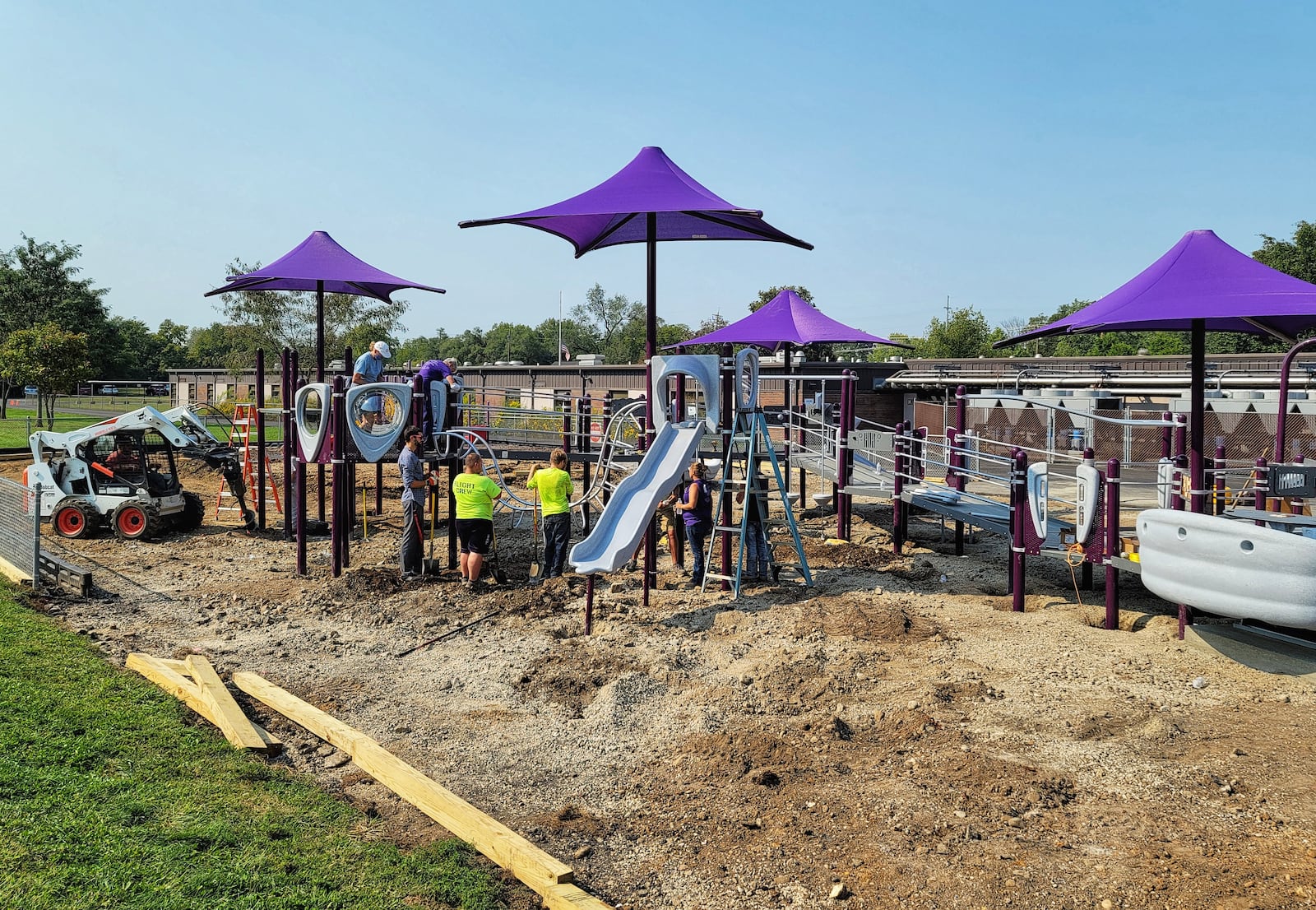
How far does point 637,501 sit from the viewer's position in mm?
10727

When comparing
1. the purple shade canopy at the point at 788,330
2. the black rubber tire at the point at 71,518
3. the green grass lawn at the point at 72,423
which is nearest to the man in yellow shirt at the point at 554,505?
the black rubber tire at the point at 71,518

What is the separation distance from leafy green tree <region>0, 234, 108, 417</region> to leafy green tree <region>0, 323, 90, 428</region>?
2360 cm

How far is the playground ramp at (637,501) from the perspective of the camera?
9930 mm

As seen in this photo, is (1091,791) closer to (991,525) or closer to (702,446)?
(991,525)

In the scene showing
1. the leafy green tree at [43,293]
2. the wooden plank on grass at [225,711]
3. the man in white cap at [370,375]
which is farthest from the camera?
the leafy green tree at [43,293]

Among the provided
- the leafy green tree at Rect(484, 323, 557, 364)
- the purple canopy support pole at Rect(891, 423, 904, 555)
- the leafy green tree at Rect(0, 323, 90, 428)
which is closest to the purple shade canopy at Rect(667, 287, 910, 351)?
the purple canopy support pole at Rect(891, 423, 904, 555)

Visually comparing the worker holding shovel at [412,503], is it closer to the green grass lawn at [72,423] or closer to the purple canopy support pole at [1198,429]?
the purple canopy support pole at [1198,429]

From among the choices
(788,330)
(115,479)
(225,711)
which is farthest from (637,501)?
(788,330)

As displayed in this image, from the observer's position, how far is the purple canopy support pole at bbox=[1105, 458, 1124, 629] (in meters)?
9.23

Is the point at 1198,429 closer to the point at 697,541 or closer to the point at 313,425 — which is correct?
the point at 697,541

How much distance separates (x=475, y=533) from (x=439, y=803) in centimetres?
650

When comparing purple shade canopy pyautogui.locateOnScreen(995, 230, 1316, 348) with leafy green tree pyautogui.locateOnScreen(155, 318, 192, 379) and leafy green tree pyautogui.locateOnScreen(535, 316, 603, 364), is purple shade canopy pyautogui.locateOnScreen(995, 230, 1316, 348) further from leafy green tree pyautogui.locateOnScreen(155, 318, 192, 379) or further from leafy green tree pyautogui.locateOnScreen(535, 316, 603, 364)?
leafy green tree pyautogui.locateOnScreen(535, 316, 603, 364)

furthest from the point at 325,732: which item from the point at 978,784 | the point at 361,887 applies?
the point at 978,784

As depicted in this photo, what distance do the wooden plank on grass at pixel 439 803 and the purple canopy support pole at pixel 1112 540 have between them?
21.4 feet
